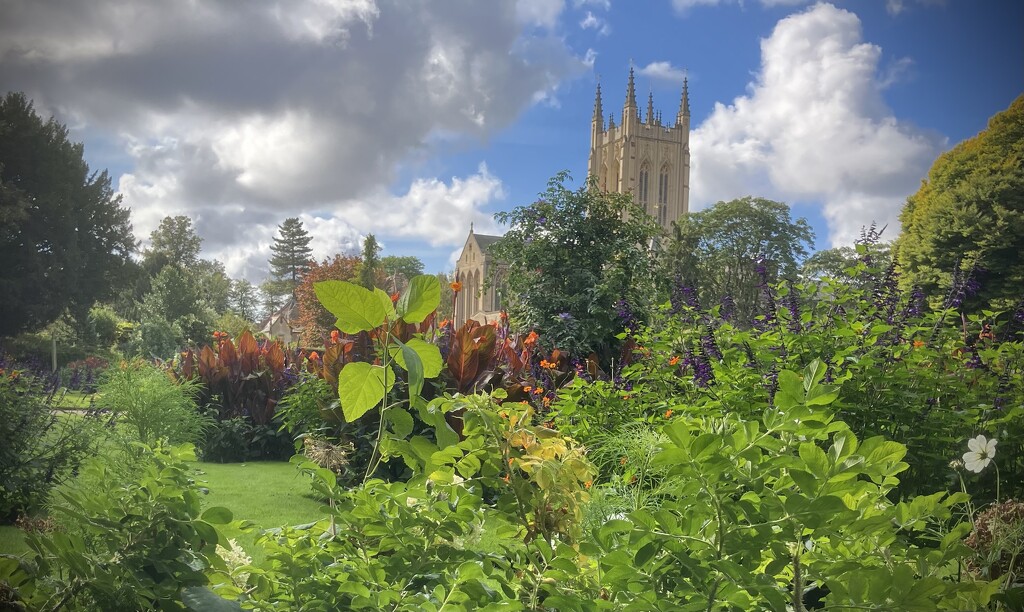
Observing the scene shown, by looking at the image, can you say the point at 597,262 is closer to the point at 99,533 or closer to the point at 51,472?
the point at 51,472

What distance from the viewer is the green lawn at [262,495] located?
369cm

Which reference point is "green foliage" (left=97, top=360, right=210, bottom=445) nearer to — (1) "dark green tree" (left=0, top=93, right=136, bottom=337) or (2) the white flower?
(1) "dark green tree" (left=0, top=93, right=136, bottom=337)

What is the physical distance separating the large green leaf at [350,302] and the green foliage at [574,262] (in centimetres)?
524

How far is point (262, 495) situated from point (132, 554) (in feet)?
13.2

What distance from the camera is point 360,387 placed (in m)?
0.74

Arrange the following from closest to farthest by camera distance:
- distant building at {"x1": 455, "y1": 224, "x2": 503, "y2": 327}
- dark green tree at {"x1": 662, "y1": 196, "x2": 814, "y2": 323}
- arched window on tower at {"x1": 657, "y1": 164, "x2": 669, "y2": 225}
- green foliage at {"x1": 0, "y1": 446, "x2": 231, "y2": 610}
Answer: green foliage at {"x1": 0, "y1": 446, "x2": 231, "y2": 610}, dark green tree at {"x1": 662, "y1": 196, "x2": 814, "y2": 323}, arched window on tower at {"x1": 657, "y1": 164, "x2": 669, "y2": 225}, distant building at {"x1": 455, "y1": 224, "x2": 503, "y2": 327}

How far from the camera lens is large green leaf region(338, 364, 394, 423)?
727 millimetres

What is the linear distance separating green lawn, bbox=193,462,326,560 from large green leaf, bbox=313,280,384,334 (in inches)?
102

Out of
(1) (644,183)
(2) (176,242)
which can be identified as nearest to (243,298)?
(2) (176,242)

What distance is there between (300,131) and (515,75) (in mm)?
1396

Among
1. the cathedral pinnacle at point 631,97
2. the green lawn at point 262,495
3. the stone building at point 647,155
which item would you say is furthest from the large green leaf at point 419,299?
the cathedral pinnacle at point 631,97

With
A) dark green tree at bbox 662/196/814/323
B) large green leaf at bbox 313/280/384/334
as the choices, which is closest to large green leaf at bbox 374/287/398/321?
large green leaf at bbox 313/280/384/334

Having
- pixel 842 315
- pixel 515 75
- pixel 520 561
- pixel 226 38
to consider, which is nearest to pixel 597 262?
pixel 515 75

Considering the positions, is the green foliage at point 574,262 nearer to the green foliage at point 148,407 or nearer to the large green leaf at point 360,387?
the green foliage at point 148,407
